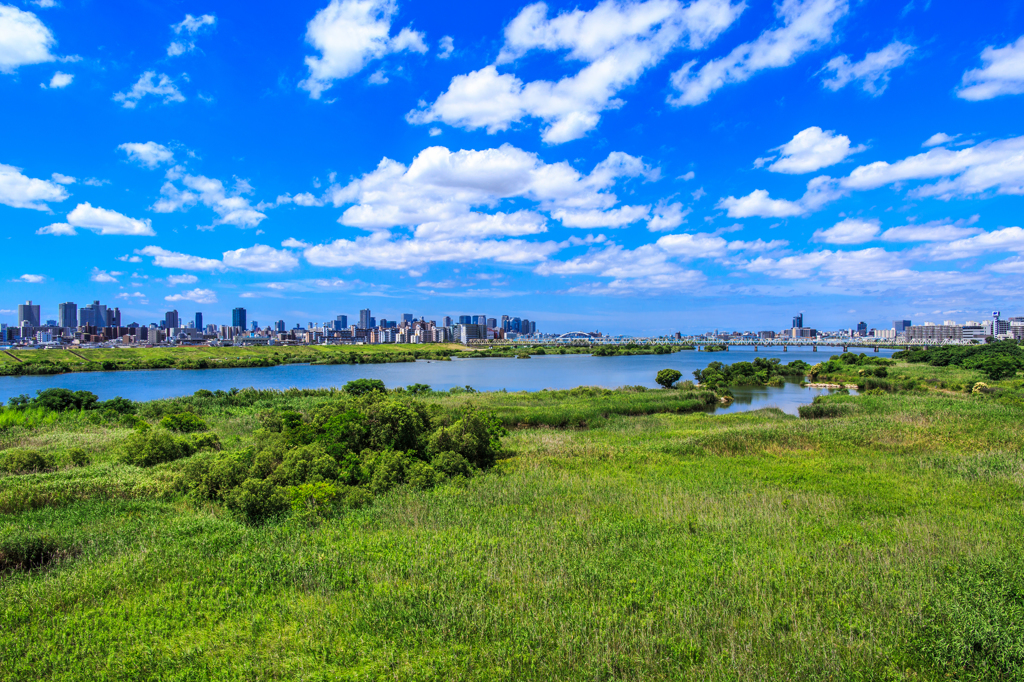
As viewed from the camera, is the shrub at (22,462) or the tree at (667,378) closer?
the shrub at (22,462)

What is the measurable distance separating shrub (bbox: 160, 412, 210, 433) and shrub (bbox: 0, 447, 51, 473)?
7.98 metres

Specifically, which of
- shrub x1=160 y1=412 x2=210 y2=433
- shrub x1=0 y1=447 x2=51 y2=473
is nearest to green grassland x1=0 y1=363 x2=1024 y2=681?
shrub x1=0 y1=447 x2=51 y2=473

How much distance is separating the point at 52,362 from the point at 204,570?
9912cm

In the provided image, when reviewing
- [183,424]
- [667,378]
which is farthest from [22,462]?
[667,378]

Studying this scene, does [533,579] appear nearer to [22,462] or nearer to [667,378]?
[22,462]

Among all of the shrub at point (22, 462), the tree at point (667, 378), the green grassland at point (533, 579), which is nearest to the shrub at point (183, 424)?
the shrub at point (22, 462)

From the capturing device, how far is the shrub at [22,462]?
14523 millimetres

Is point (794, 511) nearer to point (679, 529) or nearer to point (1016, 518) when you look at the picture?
point (679, 529)

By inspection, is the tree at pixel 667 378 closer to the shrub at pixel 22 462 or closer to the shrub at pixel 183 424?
the shrub at pixel 183 424

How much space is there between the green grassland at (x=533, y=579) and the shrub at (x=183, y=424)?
327 inches

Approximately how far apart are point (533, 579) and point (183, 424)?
78.1 ft

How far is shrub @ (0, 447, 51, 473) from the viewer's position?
14.5 meters

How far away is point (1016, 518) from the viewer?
32.9ft

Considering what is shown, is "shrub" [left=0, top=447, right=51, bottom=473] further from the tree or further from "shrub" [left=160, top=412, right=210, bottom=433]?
the tree
